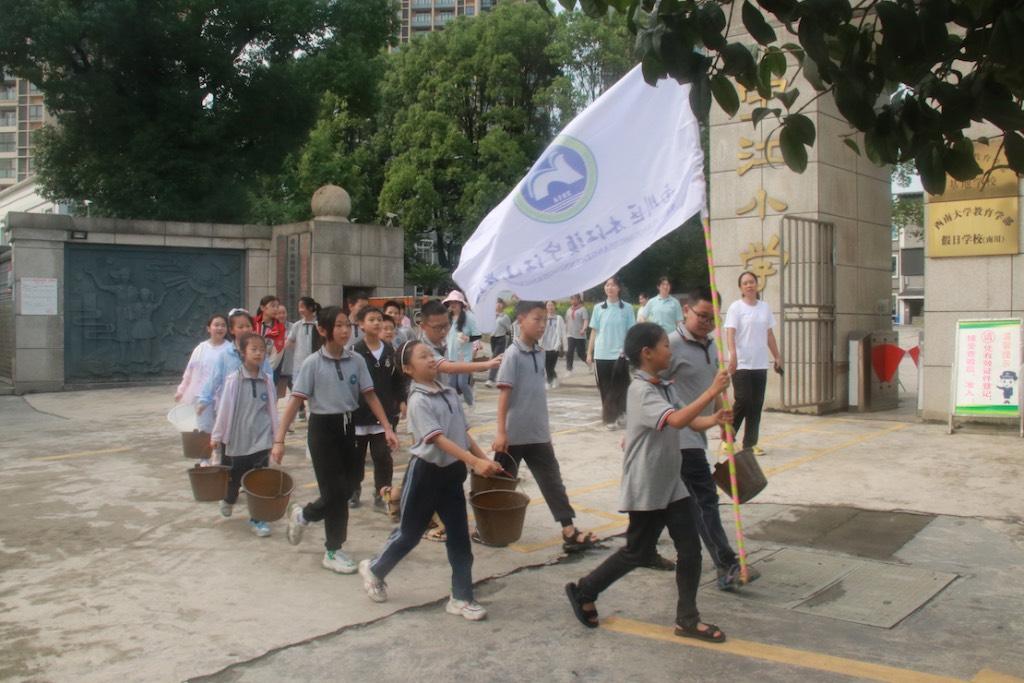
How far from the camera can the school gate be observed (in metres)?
15.8

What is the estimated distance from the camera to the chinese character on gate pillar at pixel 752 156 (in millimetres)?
11846

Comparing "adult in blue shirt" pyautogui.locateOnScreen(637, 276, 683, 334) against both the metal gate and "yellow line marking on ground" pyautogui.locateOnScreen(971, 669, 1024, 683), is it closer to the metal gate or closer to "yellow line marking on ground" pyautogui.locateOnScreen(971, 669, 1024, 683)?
the metal gate

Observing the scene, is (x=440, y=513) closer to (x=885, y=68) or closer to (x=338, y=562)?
(x=338, y=562)

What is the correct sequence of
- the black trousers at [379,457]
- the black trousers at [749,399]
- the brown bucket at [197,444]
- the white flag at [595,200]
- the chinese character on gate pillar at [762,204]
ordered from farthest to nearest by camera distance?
the chinese character on gate pillar at [762,204]
the black trousers at [749,399]
the brown bucket at [197,444]
the black trousers at [379,457]
the white flag at [595,200]

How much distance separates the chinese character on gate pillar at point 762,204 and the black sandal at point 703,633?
8.47 meters

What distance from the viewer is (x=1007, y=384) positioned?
31.9 ft

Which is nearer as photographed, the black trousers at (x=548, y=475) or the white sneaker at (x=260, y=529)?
the black trousers at (x=548, y=475)

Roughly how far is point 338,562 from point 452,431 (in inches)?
49.0

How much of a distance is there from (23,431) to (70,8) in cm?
1428

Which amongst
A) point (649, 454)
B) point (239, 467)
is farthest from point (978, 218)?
point (239, 467)

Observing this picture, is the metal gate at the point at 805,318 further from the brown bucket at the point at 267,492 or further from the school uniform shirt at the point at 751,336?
the brown bucket at the point at 267,492

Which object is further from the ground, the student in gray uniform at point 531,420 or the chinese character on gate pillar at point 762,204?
the chinese character on gate pillar at point 762,204

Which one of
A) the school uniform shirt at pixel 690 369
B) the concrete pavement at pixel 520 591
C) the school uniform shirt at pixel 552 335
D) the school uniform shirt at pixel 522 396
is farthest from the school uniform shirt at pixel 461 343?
the school uniform shirt at pixel 690 369

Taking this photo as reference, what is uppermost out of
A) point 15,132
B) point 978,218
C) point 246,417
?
point 15,132
